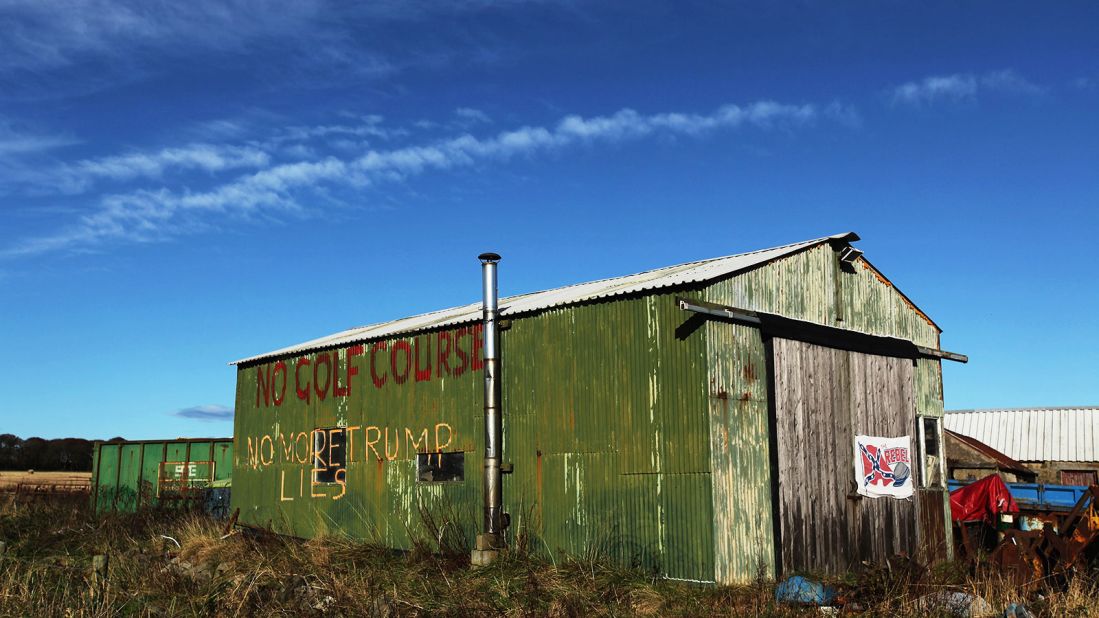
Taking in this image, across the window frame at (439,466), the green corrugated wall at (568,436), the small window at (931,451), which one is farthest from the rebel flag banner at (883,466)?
the window frame at (439,466)

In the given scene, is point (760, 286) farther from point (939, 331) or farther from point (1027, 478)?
point (1027, 478)

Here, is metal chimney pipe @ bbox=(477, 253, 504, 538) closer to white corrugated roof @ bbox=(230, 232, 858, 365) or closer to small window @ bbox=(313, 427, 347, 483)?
white corrugated roof @ bbox=(230, 232, 858, 365)

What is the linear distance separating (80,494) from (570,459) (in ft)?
74.0

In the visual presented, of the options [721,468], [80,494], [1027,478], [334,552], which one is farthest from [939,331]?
[80,494]

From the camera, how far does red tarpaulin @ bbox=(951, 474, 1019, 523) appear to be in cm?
1842

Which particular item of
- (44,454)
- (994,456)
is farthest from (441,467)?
(44,454)

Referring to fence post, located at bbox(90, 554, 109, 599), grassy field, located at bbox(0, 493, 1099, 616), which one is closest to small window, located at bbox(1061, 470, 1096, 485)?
grassy field, located at bbox(0, 493, 1099, 616)

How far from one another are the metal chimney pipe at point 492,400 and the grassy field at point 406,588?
32.2 inches

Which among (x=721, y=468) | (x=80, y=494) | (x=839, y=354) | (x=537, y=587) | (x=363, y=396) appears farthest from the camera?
(x=80, y=494)

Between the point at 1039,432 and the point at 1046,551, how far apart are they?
31610 millimetres

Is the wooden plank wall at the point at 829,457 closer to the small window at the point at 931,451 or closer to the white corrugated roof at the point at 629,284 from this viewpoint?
the small window at the point at 931,451

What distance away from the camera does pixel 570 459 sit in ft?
48.7

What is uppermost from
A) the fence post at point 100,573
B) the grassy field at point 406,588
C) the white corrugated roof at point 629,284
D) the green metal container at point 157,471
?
the white corrugated roof at point 629,284

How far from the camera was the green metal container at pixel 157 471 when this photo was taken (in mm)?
27609
